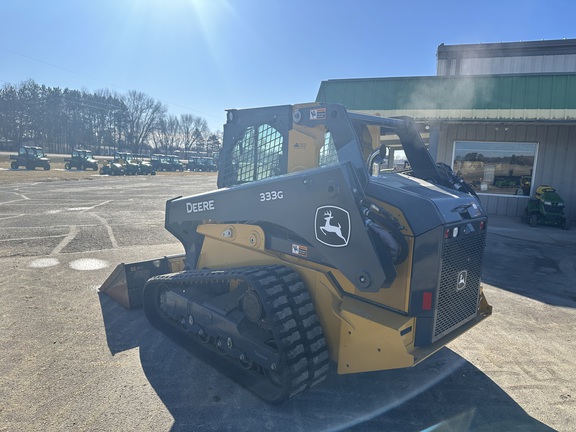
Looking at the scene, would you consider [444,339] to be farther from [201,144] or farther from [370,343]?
[201,144]

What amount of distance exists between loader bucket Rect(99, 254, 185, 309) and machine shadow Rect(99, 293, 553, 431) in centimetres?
115

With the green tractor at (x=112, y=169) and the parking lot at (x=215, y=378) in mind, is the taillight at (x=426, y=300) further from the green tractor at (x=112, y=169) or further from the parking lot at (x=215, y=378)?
the green tractor at (x=112, y=169)

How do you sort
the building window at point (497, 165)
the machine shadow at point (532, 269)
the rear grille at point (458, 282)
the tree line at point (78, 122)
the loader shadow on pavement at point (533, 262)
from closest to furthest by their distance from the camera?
the rear grille at point (458, 282), the machine shadow at point (532, 269), the loader shadow on pavement at point (533, 262), the building window at point (497, 165), the tree line at point (78, 122)

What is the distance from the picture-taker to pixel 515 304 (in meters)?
6.00

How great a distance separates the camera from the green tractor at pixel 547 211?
12.6 m

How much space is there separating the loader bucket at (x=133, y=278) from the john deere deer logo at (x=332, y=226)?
3043 millimetres

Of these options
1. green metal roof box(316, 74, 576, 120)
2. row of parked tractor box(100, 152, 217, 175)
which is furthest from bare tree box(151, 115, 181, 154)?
green metal roof box(316, 74, 576, 120)

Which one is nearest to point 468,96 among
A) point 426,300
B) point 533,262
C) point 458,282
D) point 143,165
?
point 533,262

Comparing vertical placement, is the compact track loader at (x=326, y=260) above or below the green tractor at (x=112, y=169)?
above

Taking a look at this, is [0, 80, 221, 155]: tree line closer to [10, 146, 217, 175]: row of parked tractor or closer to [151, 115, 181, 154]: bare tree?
[151, 115, 181, 154]: bare tree

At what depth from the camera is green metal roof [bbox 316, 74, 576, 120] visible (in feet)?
39.6

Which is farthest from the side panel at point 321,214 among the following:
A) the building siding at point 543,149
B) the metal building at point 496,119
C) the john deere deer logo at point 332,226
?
the building siding at point 543,149

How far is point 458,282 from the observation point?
3461 mm

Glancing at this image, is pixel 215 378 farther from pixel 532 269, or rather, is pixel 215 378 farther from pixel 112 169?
pixel 112 169
